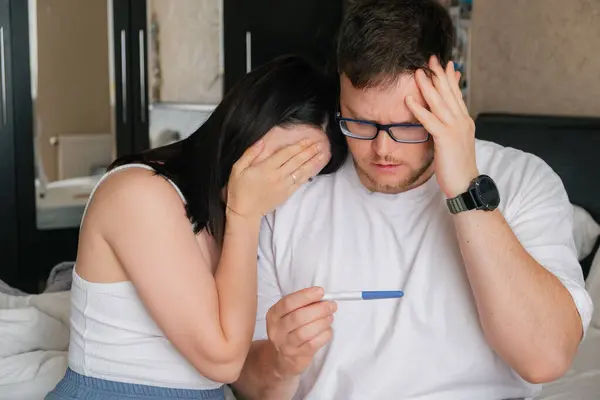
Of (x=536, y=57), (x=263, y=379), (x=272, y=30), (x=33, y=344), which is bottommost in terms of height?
(x=33, y=344)

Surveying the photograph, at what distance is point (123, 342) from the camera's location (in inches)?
52.2

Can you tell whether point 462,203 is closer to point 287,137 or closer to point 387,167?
point 387,167

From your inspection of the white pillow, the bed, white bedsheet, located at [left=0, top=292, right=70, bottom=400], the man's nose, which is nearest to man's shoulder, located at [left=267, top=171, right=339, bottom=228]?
the man's nose

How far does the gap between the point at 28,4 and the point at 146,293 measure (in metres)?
2.42

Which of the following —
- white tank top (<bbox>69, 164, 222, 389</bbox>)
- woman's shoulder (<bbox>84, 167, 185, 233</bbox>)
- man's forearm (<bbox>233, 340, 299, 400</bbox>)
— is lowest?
man's forearm (<bbox>233, 340, 299, 400</bbox>)

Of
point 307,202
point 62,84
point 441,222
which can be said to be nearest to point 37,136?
point 62,84

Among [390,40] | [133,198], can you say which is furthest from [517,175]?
[133,198]

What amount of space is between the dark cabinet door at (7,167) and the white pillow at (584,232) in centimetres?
233

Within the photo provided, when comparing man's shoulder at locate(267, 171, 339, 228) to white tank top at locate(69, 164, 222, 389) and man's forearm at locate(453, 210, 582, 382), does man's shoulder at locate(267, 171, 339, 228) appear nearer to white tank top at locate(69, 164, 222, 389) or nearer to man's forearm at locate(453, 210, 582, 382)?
white tank top at locate(69, 164, 222, 389)

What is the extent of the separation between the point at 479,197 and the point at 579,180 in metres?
1.08

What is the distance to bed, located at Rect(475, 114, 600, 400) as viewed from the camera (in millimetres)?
1810

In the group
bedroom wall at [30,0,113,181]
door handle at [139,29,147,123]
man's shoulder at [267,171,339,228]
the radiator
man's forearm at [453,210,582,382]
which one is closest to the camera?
man's forearm at [453,210,582,382]

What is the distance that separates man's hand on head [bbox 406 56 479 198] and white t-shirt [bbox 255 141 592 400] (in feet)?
0.58

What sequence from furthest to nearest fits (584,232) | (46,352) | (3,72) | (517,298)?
(3,72) < (584,232) < (46,352) < (517,298)
